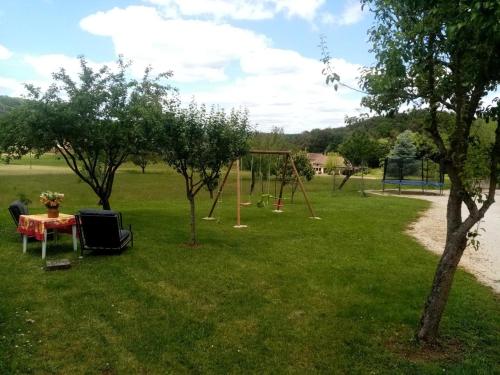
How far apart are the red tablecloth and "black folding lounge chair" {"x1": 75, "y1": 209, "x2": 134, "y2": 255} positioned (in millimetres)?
363

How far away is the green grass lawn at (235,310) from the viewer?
4.58 meters

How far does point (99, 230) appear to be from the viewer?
8.72 meters

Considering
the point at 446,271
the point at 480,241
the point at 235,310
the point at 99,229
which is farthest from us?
the point at 480,241

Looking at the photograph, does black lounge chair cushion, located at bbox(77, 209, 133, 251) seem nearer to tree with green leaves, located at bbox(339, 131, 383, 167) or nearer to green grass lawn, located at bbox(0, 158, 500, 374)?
green grass lawn, located at bbox(0, 158, 500, 374)

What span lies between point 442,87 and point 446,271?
1.97m

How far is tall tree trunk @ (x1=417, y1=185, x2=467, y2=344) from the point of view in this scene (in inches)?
183

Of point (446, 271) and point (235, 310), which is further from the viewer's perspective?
point (235, 310)

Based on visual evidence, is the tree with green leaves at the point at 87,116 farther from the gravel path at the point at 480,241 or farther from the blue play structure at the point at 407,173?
the blue play structure at the point at 407,173

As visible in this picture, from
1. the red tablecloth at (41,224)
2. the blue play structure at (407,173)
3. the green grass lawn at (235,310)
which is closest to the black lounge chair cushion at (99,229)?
the green grass lawn at (235,310)

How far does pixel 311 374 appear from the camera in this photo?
4.34 metres

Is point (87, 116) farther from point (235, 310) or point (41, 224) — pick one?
point (235, 310)

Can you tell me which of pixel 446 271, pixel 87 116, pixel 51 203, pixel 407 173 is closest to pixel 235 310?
pixel 446 271

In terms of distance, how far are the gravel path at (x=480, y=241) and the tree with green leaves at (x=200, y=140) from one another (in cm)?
524

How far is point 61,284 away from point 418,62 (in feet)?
19.6
